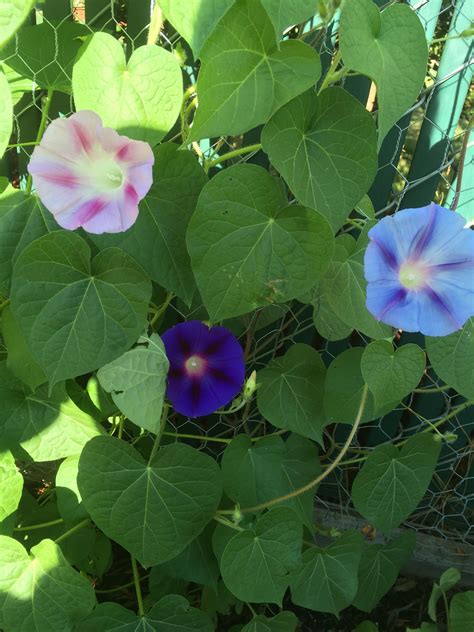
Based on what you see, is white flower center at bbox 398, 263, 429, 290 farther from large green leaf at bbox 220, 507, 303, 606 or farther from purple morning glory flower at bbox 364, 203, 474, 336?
large green leaf at bbox 220, 507, 303, 606

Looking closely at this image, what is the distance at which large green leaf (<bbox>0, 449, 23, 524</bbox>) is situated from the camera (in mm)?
1114

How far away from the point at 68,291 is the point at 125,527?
0.39 m

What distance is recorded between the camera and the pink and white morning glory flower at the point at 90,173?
0.88 meters

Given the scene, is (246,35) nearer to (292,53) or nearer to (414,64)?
(292,53)

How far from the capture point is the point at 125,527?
3.58ft

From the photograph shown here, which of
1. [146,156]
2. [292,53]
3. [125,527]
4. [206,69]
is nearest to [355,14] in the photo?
[292,53]

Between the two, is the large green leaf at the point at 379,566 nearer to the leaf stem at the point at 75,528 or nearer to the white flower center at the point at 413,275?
the leaf stem at the point at 75,528

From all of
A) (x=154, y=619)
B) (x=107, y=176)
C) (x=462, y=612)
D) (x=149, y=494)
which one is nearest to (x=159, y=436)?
(x=149, y=494)

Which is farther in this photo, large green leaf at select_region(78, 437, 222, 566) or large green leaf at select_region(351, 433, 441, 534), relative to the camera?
large green leaf at select_region(351, 433, 441, 534)

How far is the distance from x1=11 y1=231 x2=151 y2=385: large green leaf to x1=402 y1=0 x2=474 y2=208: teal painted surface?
26.9 inches

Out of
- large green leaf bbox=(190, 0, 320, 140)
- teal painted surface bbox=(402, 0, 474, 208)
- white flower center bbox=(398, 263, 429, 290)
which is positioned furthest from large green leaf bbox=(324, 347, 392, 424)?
large green leaf bbox=(190, 0, 320, 140)

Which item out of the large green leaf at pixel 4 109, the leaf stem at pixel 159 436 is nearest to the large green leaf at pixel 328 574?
the leaf stem at pixel 159 436

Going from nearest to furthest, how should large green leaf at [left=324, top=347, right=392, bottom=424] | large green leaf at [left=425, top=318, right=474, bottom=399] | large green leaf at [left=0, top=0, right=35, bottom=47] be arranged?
large green leaf at [left=0, top=0, right=35, bottom=47] → large green leaf at [left=425, top=318, right=474, bottom=399] → large green leaf at [left=324, top=347, right=392, bottom=424]

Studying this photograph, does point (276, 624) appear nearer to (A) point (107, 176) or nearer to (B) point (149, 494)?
(B) point (149, 494)
